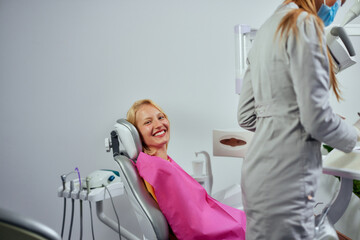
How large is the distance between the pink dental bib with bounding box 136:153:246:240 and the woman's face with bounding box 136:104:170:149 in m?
0.16

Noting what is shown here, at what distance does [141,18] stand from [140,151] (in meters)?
1.06

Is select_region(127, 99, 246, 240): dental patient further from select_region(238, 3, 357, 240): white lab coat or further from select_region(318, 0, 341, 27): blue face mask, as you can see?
select_region(318, 0, 341, 27): blue face mask

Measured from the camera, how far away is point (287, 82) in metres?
0.94

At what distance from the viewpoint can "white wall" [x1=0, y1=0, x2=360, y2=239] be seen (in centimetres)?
210

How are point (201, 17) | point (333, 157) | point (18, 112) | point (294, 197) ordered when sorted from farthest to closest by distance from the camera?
point (201, 17), point (18, 112), point (333, 157), point (294, 197)

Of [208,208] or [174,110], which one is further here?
[174,110]

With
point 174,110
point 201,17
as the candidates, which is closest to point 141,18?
point 201,17

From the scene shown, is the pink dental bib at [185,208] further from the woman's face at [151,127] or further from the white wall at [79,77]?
the white wall at [79,77]

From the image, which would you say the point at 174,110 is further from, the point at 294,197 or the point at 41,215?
the point at 294,197

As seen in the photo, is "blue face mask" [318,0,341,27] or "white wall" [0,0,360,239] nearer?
"blue face mask" [318,0,341,27]

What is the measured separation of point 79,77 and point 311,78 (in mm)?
1582

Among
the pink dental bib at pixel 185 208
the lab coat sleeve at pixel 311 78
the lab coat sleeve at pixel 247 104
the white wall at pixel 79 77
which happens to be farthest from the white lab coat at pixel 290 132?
the white wall at pixel 79 77

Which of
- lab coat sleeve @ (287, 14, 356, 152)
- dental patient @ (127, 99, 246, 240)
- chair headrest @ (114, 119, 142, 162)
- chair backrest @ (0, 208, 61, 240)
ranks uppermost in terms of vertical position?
lab coat sleeve @ (287, 14, 356, 152)

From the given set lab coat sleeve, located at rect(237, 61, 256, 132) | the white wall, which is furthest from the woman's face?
the white wall
